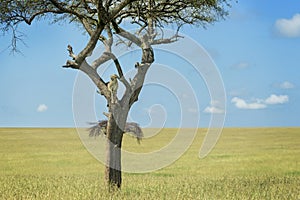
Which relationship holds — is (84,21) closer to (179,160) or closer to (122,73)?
(122,73)

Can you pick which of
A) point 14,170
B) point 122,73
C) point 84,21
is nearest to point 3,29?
point 84,21

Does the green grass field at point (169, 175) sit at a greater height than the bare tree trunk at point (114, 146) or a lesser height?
lesser

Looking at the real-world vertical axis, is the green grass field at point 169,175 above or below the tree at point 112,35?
below

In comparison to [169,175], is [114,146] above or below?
above

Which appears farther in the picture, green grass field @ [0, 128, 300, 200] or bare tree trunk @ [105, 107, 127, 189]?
bare tree trunk @ [105, 107, 127, 189]

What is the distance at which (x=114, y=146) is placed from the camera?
15656 mm

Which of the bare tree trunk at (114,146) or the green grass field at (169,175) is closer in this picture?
the green grass field at (169,175)

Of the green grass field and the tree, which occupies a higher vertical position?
the tree

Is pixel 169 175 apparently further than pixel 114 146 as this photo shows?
Yes

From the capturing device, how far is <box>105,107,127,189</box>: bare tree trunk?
50.9 ft

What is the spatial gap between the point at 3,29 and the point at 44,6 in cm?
149

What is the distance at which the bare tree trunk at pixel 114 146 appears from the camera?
15.5m

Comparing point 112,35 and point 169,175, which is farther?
point 169,175

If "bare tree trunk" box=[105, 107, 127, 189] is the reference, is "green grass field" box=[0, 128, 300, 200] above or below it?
below
